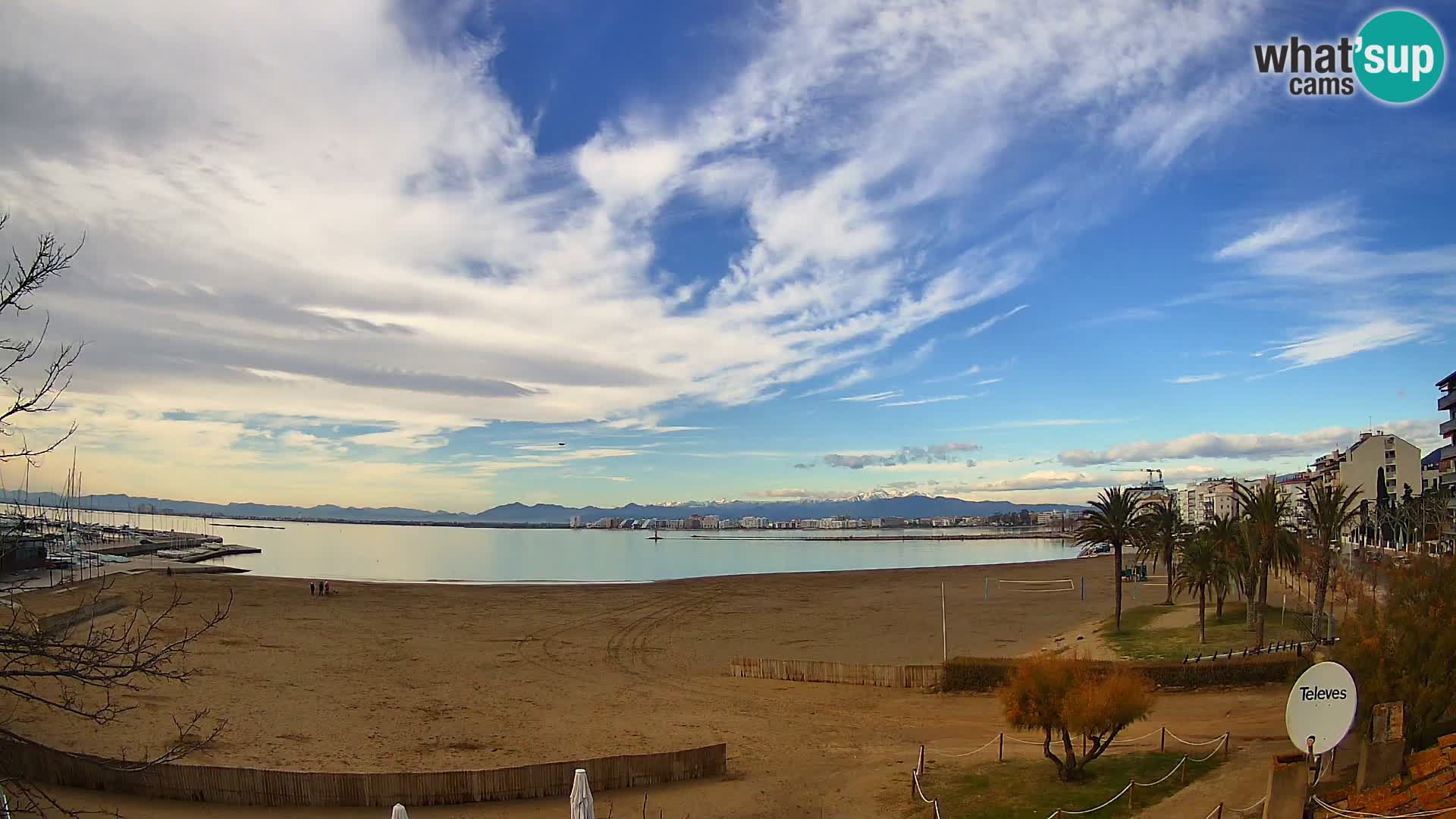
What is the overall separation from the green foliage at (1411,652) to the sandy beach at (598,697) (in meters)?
4.86

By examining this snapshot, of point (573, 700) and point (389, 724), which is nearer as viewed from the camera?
point (389, 724)

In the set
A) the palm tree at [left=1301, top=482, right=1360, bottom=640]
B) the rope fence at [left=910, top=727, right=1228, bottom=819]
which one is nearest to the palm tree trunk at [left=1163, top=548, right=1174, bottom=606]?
the palm tree at [left=1301, top=482, right=1360, bottom=640]

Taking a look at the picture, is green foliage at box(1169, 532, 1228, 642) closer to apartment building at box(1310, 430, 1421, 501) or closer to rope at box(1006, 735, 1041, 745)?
rope at box(1006, 735, 1041, 745)

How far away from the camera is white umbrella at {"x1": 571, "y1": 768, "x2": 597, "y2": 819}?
38.7 feet

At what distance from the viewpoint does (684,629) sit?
150ft

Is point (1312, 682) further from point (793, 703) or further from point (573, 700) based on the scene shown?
point (573, 700)

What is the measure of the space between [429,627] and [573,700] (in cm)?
2066

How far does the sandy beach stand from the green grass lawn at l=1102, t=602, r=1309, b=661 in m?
2.79

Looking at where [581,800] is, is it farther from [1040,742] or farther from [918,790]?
[1040,742]

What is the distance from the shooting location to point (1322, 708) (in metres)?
13.2

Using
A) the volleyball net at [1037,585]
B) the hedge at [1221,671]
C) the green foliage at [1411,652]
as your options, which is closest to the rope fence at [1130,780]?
the green foliage at [1411,652]

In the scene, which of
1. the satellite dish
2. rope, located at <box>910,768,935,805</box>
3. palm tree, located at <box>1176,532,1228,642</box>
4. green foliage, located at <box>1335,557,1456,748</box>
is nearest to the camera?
the satellite dish

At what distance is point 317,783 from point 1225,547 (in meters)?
34.0

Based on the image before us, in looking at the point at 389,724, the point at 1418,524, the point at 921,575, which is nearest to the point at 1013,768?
the point at 389,724
